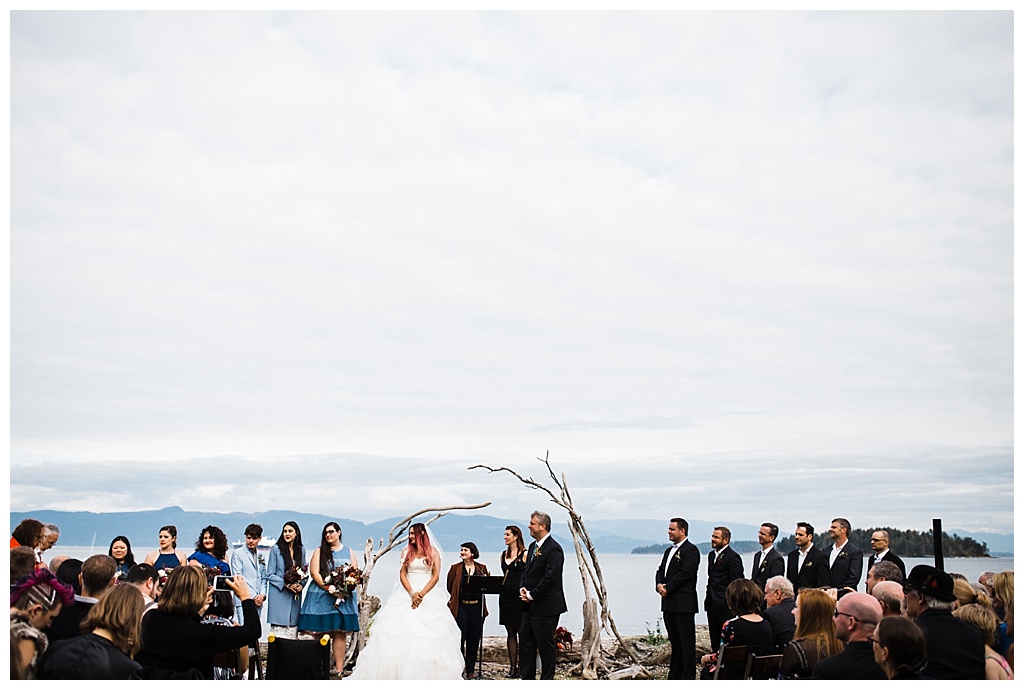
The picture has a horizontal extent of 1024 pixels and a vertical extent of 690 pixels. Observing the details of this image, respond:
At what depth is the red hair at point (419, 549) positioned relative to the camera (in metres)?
8.09

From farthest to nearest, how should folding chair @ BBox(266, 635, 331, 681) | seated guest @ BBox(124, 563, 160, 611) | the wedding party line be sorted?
the wedding party line < seated guest @ BBox(124, 563, 160, 611) < folding chair @ BBox(266, 635, 331, 681)

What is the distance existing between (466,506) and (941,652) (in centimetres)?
516

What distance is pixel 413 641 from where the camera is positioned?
7.66 metres

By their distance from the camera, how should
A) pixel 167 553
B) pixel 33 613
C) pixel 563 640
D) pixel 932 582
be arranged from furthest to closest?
pixel 563 640 → pixel 167 553 → pixel 932 582 → pixel 33 613

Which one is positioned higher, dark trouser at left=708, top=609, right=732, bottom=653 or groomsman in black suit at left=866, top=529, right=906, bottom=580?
groomsman in black suit at left=866, top=529, right=906, bottom=580

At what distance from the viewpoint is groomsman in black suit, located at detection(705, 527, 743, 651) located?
825 centimetres

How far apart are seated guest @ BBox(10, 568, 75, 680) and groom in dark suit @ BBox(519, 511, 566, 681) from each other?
379 centimetres

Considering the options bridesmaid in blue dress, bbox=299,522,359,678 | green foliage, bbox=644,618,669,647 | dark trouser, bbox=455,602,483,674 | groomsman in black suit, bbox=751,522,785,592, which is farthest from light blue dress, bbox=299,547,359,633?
green foliage, bbox=644,618,669,647

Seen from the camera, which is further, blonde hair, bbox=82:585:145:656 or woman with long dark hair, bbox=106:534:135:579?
woman with long dark hair, bbox=106:534:135:579

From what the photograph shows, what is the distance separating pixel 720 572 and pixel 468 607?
245 cm

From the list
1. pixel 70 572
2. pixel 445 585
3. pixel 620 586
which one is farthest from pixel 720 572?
pixel 620 586

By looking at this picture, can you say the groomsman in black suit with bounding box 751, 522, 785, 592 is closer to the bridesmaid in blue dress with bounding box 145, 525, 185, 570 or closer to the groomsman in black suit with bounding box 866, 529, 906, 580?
the groomsman in black suit with bounding box 866, 529, 906, 580

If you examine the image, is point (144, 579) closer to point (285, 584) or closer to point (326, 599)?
point (285, 584)
